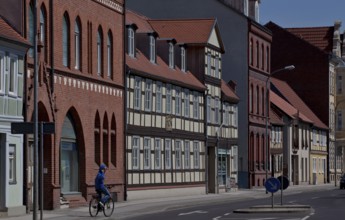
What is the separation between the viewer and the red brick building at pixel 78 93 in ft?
132

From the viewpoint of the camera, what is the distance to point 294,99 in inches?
4001

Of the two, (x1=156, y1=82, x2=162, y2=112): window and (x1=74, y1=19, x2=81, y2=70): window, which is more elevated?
Answer: (x1=74, y1=19, x2=81, y2=70): window

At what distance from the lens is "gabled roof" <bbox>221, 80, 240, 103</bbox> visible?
70.9 metres

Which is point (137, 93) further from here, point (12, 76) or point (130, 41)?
point (12, 76)

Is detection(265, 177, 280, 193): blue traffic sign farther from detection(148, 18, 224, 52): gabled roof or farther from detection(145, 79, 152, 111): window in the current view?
detection(148, 18, 224, 52): gabled roof

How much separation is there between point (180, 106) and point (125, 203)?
1322cm

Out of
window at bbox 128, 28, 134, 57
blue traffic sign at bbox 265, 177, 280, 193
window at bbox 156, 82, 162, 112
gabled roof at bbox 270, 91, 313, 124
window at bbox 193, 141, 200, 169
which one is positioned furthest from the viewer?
gabled roof at bbox 270, 91, 313, 124

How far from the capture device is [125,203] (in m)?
48.1

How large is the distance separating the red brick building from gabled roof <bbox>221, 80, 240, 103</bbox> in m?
21.1

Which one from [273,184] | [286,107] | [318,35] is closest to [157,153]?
[273,184]

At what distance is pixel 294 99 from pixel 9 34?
6718 centimetres

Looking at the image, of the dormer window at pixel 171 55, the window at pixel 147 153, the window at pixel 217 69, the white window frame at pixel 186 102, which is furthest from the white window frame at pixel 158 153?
the window at pixel 217 69

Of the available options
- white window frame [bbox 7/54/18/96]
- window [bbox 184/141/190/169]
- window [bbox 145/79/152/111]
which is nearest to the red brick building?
white window frame [bbox 7/54/18/96]

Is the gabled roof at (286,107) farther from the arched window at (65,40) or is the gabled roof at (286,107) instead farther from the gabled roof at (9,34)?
the gabled roof at (9,34)
